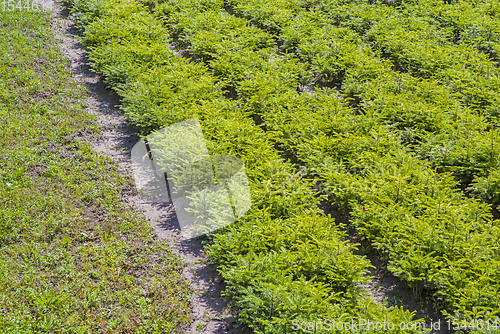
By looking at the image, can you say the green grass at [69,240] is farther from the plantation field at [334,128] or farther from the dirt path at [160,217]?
the plantation field at [334,128]

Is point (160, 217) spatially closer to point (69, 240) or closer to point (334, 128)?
point (69, 240)

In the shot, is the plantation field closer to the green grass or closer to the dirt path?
the dirt path

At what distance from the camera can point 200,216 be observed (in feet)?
19.2

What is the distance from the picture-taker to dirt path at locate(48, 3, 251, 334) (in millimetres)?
5066

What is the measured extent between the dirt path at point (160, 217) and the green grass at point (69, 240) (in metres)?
0.17

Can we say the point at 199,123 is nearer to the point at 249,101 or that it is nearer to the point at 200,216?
the point at 249,101

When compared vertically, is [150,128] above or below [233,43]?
below

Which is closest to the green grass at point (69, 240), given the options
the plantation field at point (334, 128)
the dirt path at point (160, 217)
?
the dirt path at point (160, 217)

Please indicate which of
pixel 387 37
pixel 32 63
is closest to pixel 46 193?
pixel 32 63

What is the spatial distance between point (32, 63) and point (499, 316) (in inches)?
415

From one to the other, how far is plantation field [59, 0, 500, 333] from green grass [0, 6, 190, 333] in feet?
3.14

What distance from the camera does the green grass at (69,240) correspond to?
15.9 feet

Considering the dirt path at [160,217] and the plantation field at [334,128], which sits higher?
the plantation field at [334,128]

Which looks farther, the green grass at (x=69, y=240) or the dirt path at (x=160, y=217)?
the dirt path at (x=160, y=217)
